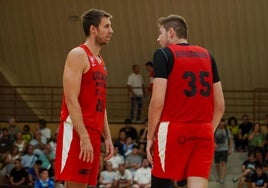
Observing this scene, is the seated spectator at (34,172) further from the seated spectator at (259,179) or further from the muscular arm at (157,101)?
the muscular arm at (157,101)

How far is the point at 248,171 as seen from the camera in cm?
1738

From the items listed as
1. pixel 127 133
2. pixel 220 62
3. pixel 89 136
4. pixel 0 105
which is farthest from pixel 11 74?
pixel 89 136

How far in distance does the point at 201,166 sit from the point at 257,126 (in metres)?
13.4

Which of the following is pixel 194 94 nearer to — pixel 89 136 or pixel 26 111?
pixel 89 136

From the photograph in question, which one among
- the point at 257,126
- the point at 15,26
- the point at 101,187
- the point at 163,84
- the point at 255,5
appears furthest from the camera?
the point at 15,26

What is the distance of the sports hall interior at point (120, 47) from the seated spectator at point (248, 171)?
8.87 ft

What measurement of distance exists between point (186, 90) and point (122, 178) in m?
11.3

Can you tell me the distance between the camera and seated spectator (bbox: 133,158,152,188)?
16.5 metres

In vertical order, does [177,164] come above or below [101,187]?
above

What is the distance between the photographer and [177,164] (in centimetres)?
592

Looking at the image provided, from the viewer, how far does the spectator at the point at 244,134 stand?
64.8 ft

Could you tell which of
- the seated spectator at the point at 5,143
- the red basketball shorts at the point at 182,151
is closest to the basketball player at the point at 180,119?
the red basketball shorts at the point at 182,151

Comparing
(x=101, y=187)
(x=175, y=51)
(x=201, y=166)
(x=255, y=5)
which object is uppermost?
(x=255, y=5)

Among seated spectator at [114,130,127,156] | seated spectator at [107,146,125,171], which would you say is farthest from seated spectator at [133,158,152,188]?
seated spectator at [114,130,127,156]
